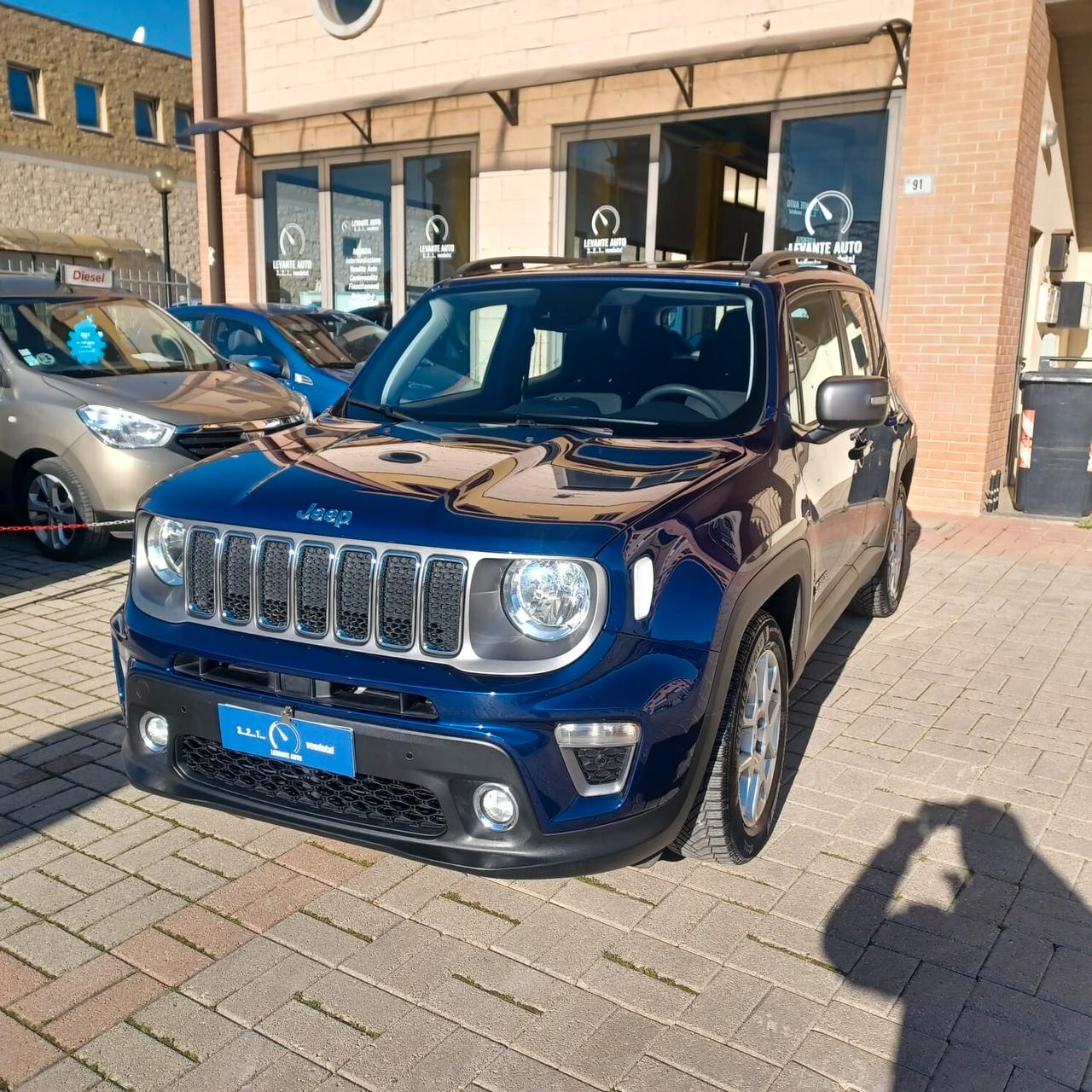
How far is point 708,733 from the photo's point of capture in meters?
2.78

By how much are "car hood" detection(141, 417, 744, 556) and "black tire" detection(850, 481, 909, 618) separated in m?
2.92

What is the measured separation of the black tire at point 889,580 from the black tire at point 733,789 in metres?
2.72

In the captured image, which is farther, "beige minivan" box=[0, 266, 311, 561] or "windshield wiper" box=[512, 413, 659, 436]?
"beige minivan" box=[0, 266, 311, 561]

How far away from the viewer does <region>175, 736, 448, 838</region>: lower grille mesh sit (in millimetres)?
2688

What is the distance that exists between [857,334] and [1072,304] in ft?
27.5

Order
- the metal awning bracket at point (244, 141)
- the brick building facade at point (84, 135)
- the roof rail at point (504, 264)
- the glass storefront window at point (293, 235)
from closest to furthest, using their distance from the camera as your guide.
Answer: the roof rail at point (504, 264)
the glass storefront window at point (293, 235)
the metal awning bracket at point (244, 141)
the brick building facade at point (84, 135)

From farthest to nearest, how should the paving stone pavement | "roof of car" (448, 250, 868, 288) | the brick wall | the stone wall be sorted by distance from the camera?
the stone wall < the brick wall < "roof of car" (448, 250, 868, 288) < the paving stone pavement

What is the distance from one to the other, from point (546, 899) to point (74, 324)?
5998mm

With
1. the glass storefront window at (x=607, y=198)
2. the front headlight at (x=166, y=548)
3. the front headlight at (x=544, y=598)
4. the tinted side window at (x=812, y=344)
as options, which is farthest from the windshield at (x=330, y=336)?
the front headlight at (x=544, y=598)

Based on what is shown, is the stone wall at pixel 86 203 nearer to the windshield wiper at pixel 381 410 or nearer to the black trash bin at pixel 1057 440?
the black trash bin at pixel 1057 440

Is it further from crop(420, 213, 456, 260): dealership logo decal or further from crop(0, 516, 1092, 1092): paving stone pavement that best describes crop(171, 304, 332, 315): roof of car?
crop(0, 516, 1092, 1092): paving stone pavement

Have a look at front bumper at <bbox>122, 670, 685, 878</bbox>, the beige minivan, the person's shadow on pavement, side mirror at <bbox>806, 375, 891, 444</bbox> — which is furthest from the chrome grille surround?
the beige minivan

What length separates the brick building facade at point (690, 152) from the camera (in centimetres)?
912

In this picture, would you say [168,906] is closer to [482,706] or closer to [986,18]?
[482,706]
